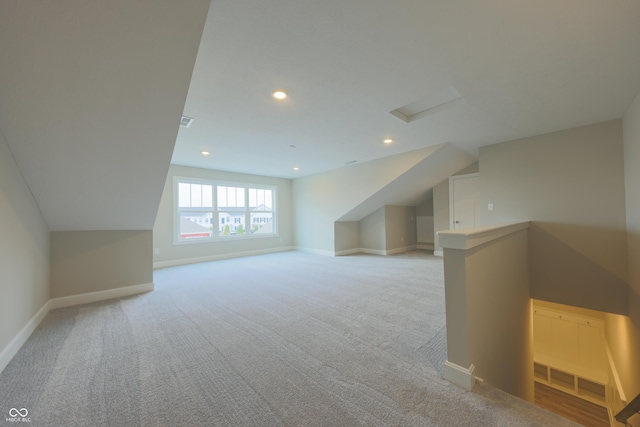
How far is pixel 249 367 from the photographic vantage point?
1631 millimetres

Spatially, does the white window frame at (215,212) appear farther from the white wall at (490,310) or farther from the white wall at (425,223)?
the white wall at (490,310)

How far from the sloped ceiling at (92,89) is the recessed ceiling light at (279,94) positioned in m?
0.88

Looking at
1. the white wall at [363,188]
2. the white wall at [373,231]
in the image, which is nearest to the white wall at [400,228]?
the white wall at [373,231]

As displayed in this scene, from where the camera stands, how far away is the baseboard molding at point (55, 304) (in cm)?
174

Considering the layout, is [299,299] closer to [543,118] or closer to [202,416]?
[202,416]

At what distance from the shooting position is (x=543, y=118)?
3.00m

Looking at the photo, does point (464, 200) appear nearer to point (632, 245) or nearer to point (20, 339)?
point (632, 245)

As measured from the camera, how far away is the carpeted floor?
4.08 feet

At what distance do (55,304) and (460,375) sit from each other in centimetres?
439

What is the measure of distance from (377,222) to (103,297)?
5.88m

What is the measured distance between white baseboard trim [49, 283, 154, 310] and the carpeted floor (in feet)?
0.59

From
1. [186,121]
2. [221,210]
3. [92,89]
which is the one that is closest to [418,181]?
[186,121]

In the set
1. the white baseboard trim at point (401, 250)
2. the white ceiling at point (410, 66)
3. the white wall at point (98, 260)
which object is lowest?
the white baseboard trim at point (401, 250)

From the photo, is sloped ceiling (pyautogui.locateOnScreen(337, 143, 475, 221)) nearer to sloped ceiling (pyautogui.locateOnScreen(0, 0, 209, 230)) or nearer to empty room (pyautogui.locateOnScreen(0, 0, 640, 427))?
empty room (pyautogui.locateOnScreen(0, 0, 640, 427))
